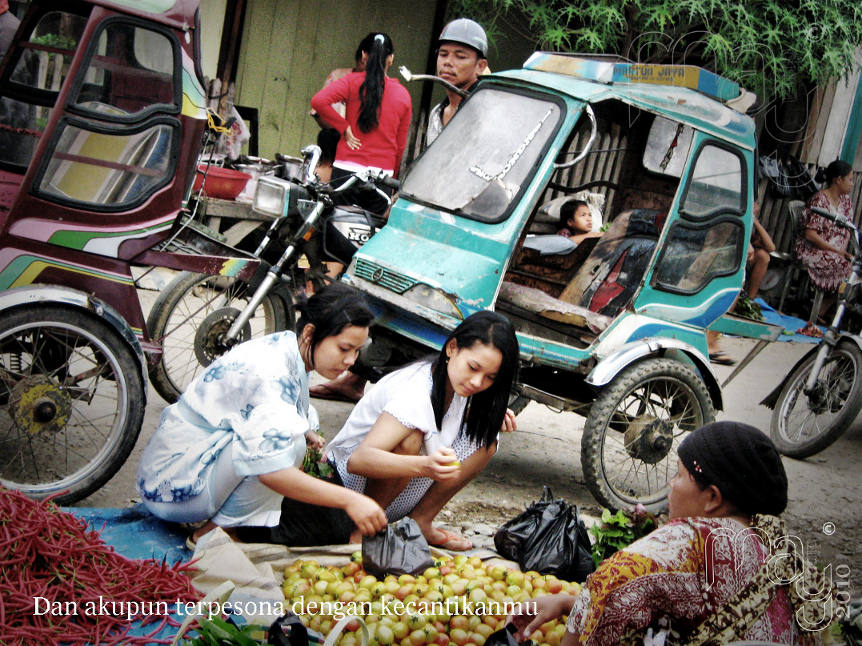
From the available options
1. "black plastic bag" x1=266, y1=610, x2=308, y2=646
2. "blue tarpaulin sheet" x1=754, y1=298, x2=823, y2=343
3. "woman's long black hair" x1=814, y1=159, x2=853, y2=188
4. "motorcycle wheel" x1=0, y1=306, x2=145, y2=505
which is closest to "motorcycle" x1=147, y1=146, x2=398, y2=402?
"motorcycle wheel" x1=0, y1=306, x2=145, y2=505

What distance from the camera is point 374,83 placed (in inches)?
265

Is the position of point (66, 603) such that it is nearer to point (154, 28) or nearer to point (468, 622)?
point (468, 622)

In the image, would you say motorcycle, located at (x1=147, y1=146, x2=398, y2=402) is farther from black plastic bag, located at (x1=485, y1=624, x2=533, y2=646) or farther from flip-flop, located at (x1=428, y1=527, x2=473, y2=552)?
black plastic bag, located at (x1=485, y1=624, x2=533, y2=646)

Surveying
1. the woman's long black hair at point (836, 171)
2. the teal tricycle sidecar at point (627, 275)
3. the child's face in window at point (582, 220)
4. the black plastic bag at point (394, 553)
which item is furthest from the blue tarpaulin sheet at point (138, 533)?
the woman's long black hair at point (836, 171)

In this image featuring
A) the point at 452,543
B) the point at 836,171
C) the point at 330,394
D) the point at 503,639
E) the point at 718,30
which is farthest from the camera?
the point at 718,30

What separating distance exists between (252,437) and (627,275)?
3.37 m

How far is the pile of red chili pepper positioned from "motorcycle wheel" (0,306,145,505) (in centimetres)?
65

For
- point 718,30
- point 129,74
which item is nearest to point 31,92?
point 129,74

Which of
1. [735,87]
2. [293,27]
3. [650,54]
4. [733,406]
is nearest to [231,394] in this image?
[735,87]

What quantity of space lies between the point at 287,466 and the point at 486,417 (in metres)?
1.04

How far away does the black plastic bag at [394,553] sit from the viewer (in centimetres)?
313

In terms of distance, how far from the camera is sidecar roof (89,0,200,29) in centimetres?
345

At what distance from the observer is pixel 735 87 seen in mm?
5297

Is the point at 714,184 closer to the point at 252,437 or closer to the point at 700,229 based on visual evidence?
the point at 700,229
